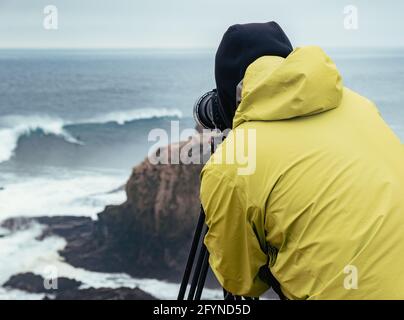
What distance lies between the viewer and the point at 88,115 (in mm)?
3322

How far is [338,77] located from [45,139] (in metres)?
2.65

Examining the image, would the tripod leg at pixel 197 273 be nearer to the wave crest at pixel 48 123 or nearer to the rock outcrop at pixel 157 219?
the rock outcrop at pixel 157 219

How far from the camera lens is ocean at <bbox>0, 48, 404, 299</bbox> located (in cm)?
251

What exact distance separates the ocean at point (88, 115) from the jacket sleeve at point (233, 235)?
4.78ft

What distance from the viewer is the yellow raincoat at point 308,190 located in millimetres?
634

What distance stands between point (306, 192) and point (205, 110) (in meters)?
0.35

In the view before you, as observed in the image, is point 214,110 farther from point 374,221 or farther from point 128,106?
point 128,106

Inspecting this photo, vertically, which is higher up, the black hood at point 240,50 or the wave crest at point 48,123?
the black hood at point 240,50

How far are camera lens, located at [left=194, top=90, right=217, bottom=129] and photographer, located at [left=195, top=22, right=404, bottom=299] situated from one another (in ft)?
0.73

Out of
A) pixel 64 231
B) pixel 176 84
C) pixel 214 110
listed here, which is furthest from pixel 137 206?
pixel 214 110
